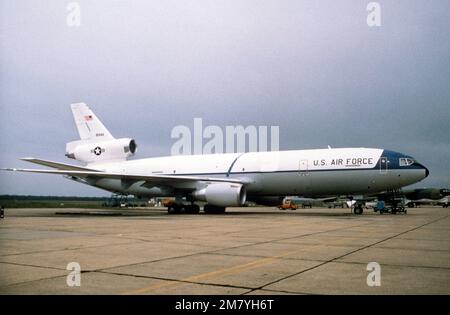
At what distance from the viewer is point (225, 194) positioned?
78.7 feet

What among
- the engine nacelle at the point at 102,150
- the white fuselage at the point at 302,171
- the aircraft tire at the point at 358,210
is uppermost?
the engine nacelle at the point at 102,150

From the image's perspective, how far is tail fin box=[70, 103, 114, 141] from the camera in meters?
30.6

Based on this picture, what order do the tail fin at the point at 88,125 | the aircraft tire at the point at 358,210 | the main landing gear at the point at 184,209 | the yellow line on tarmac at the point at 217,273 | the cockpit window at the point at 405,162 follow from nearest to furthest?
the yellow line on tarmac at the point at 217,273
the cockpit window at the point at 405,162
the aircraft tire at the point at 358,210
the main landing gear at the point at 184,209
the tail fin at the point at 88,125

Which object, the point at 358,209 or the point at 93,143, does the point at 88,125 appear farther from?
the point at 358,209

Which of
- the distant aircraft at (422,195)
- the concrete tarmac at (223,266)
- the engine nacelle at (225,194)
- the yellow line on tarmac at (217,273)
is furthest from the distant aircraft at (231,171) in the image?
the distant aircraft at (422,195)

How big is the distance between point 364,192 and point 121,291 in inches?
841

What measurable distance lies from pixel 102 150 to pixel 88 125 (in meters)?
2.14

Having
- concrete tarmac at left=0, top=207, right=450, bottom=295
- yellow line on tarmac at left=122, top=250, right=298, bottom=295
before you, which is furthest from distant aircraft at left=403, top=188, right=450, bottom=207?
yellow line on tarmac at left=122, top=250, right=298, bottom=295

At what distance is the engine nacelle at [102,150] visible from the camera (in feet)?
99.1

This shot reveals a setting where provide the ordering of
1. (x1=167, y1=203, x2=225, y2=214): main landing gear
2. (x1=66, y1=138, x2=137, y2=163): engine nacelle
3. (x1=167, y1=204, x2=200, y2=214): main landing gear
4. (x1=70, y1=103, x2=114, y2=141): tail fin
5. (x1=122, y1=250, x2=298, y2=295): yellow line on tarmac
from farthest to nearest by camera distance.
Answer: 1. (x1=70, y1=103, x2=114, y2=141): tail fin
2. (x1=66, y1=138, x2=137, y2=163): engine nacelle
3. (x1=167, y1=204, x2=200, y2=214): main landing gear
4. (x1=167, y1=203, x2=225, y2=214): main landing gear
5. (x1=122, y1=250, x2=298, y2=295): yellow line on tarmac

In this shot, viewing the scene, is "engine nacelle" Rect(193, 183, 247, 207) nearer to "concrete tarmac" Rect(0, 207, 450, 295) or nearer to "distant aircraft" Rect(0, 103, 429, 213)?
"distant aircraft" Rect(0, 103, 429, 213)

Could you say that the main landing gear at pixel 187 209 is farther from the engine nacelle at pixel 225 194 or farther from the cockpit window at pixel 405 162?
the cockpit window at pixel 405 162
